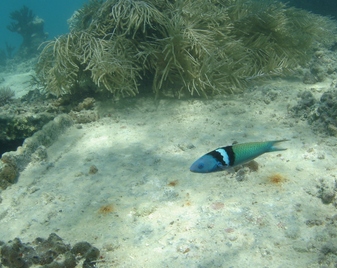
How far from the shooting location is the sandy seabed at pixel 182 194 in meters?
2.45

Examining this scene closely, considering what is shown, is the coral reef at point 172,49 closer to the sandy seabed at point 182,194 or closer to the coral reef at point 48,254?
the sandy seabed at point 182,194

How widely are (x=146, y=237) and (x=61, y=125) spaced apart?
307 cm

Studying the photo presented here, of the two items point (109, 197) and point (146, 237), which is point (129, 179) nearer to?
point (109, 197)

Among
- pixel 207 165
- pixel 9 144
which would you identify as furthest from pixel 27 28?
pixel 207 165

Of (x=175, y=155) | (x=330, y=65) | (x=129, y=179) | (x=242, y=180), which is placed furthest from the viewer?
(x=330, y=65)

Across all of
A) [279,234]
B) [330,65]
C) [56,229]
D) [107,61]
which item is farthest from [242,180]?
[330,65]

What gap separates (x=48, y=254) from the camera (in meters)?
2.53

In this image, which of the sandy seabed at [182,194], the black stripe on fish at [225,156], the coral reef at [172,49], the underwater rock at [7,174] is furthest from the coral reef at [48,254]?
the coral reef at [172,49]

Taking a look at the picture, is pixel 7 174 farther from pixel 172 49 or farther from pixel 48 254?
pixel 172 49

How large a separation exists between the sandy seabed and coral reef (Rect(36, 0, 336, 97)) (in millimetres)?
731

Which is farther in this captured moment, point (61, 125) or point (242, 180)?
point (61, 125)

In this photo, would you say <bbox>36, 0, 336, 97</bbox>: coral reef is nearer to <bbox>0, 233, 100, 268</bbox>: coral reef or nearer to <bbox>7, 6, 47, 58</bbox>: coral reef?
<bbox>0, 233, 100, 268</bbox>: coral reef

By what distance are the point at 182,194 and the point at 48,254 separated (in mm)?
1448

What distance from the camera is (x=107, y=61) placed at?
489 cm
